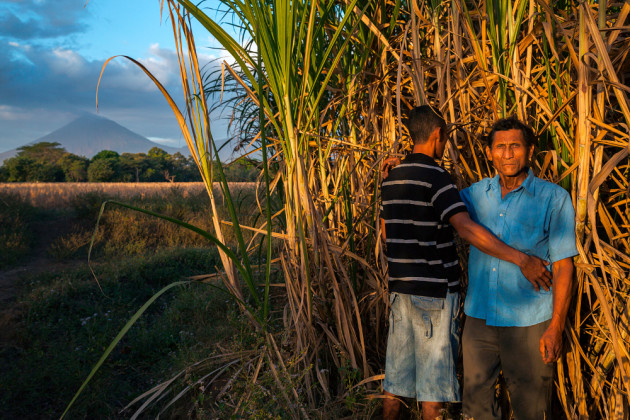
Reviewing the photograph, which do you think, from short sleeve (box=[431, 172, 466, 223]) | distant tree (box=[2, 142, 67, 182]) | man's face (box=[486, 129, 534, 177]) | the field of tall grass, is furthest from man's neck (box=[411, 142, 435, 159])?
distant tree (box=[2, 142, 67, 182])

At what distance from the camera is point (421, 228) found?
5.61 feet

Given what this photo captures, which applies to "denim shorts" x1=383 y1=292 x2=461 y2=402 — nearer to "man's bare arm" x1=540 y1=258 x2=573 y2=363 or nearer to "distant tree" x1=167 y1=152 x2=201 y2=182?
"man's bare arm" x1=540 y1=258 x2=573 y2=363

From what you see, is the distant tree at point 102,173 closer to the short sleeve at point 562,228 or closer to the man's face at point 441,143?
the man's face at point 441,143

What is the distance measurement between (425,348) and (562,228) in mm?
689

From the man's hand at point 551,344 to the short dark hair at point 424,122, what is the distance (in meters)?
0.83

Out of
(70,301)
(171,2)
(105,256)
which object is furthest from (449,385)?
(105,256)

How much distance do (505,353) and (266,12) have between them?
1.60m

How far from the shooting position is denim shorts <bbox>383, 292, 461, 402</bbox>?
67.9 inches

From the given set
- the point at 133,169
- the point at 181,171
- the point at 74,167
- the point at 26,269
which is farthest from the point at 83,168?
the point at 26,269

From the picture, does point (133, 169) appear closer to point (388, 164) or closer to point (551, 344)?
point (388, 164)

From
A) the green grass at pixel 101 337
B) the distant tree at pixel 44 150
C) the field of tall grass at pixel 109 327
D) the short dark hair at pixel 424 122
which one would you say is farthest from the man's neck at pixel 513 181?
the distant tree at pixel 44 150

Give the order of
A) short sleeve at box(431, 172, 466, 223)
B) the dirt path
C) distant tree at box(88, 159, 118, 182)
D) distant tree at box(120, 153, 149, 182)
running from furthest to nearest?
1. distant tree at box(120, 153, 149, 182)
2. distant tree at box(88, 159, 118, 182)
3. the dirt path
4. short sleeve at box(431, 172, 466, 223)

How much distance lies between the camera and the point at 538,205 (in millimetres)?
1568

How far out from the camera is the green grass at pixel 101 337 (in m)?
2.91
